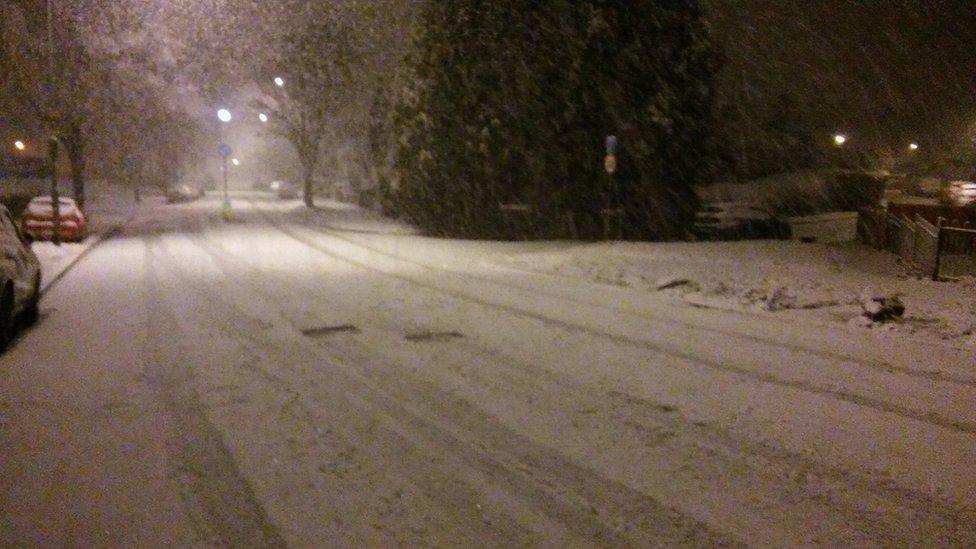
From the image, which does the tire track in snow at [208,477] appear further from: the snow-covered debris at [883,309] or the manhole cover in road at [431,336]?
the snow-covered debris at [883,309]

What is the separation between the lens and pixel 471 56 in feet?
91.9

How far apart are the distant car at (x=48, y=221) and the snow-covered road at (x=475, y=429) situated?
13.9 m

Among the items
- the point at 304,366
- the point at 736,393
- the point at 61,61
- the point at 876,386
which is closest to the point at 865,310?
the point at 876,386

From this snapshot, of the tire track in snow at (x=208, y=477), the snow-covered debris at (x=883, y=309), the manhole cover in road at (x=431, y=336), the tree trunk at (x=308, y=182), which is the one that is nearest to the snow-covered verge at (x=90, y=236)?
the manhole cover in road at (x=431, y=336)

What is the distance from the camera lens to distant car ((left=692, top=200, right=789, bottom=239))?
1248 inches

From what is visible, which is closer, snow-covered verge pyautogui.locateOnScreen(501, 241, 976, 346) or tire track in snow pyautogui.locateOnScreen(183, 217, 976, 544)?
tire track in snow pyautogui.locateOnScreen(183, 217, 976, 544)

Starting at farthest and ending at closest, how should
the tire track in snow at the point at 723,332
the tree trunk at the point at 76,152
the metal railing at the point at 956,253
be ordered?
the tree trunk at the point at 76,152 < the metal railing at the point at 956,253 < the tire track in snow at the point at 723,332

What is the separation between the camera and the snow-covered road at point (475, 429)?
204 inches

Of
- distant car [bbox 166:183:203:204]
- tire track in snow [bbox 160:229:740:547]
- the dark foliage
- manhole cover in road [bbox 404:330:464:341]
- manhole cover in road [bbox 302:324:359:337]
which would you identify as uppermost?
the dark foliage

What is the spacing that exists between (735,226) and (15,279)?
2635 cm

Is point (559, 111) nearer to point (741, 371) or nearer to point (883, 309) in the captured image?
point (883, 309)

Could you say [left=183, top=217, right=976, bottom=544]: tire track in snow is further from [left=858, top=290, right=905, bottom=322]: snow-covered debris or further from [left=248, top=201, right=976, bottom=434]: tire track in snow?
[left=858, top=290, right=905, bottom=322]: snow-covered debris

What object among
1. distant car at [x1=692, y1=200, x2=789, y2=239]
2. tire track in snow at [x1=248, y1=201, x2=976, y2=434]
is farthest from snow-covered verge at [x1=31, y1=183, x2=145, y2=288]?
distant car at [x1=692, y1=200, x2=789, y2=239]

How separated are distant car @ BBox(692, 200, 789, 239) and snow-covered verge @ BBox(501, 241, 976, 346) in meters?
5.85
